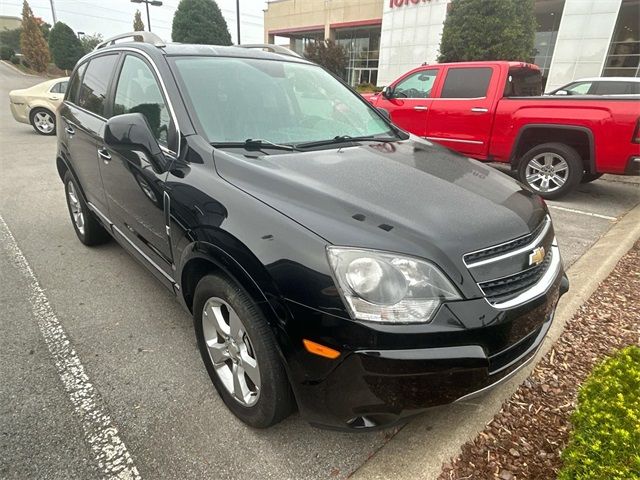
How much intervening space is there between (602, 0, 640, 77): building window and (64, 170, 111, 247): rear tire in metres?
22.7

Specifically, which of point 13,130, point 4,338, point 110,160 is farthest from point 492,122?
point 13,130

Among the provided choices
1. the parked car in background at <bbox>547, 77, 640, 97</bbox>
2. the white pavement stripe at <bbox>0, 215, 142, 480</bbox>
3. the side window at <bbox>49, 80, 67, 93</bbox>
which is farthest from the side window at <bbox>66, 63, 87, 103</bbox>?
the side window at <bbox>49, 80, 67, 93</bbox>

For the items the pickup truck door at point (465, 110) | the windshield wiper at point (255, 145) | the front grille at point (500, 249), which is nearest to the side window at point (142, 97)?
the windshield wiper at point (255, 145)

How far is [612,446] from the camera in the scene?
4.88ft

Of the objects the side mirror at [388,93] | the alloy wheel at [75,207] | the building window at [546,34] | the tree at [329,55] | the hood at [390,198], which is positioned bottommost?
the alloy wheel at [75,207]

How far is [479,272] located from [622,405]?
0.78 m

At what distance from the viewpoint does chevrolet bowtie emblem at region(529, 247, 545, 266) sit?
1.81 metres

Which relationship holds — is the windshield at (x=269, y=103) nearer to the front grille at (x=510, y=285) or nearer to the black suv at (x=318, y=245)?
the black suv at (x=318, y=245)

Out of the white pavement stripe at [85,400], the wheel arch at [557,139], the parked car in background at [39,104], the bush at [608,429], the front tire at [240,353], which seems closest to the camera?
the bush at [608,429]

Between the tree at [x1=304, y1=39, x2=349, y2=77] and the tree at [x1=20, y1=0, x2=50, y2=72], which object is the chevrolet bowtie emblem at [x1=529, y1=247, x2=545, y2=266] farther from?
the tree at [x1=20, y1=0, x2=50, y2=72]

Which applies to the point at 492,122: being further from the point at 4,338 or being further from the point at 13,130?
the point at 13,130

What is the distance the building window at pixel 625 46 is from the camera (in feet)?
62.9

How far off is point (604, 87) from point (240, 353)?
33.6 ft

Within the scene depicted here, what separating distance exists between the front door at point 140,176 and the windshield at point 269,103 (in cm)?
24
